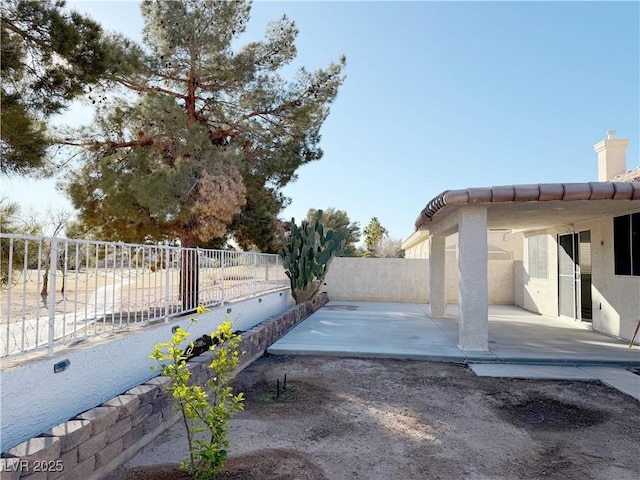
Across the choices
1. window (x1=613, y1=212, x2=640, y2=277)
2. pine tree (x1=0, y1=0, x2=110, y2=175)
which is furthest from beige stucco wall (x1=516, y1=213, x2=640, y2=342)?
pine tree (x1=0, y1=0, x2=110, y2=175)

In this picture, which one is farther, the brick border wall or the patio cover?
the patio cover

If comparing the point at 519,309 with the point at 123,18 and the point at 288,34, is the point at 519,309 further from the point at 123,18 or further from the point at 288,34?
the point at 123,18

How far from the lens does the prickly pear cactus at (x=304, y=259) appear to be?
1327 centimetres

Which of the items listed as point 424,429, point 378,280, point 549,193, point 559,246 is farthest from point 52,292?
point 378,280

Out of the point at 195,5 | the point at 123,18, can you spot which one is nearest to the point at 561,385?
the point at 195,5

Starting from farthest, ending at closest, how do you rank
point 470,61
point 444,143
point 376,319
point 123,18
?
point 444,143, point 470,61, point 376,319, point 123,18

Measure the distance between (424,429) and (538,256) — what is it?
39.5ft

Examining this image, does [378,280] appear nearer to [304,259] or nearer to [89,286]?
[304,259]

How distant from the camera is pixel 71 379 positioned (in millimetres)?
3596

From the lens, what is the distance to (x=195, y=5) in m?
10.6

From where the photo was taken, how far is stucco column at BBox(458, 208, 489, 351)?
306 inches

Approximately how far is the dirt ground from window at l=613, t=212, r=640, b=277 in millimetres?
4095

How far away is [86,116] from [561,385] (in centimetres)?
1211

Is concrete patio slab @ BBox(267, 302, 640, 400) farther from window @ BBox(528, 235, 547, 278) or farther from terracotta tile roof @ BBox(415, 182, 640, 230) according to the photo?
terracotta tile roof @ BBox(415, 182, 640, 230)
